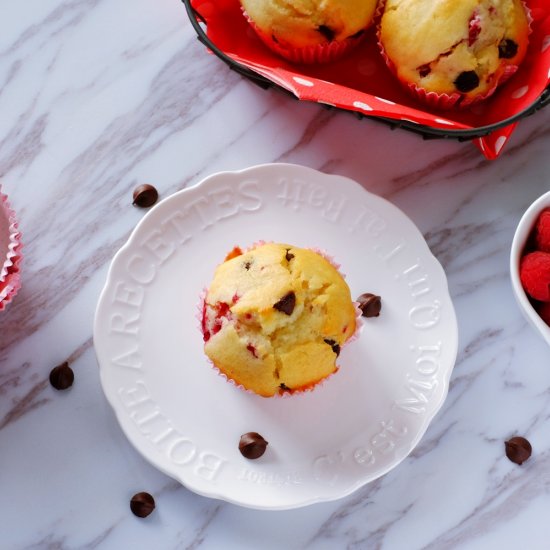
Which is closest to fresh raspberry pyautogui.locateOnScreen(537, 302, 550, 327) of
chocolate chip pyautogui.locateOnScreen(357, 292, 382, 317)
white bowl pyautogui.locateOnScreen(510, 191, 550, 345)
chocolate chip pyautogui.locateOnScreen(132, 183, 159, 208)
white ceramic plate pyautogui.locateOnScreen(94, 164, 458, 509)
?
white bowl pyautogui.locateOnScreen(510, 191, 550, 345)

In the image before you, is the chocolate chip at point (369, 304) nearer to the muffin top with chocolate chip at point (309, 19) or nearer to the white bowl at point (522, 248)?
the white bowl at point (522, 248)

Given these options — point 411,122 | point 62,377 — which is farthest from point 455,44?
point 62,377

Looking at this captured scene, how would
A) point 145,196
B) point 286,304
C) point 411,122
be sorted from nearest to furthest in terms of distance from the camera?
point 286,304
point 411,122
point 145,196

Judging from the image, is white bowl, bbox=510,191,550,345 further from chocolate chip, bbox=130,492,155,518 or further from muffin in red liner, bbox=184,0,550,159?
chocolate chip, bbox=130,492,155,518

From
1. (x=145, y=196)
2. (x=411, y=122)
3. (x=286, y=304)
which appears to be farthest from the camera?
(x=145, y=196)

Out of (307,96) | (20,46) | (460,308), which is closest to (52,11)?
(20,46)

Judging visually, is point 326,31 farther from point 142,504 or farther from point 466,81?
point 142,504
